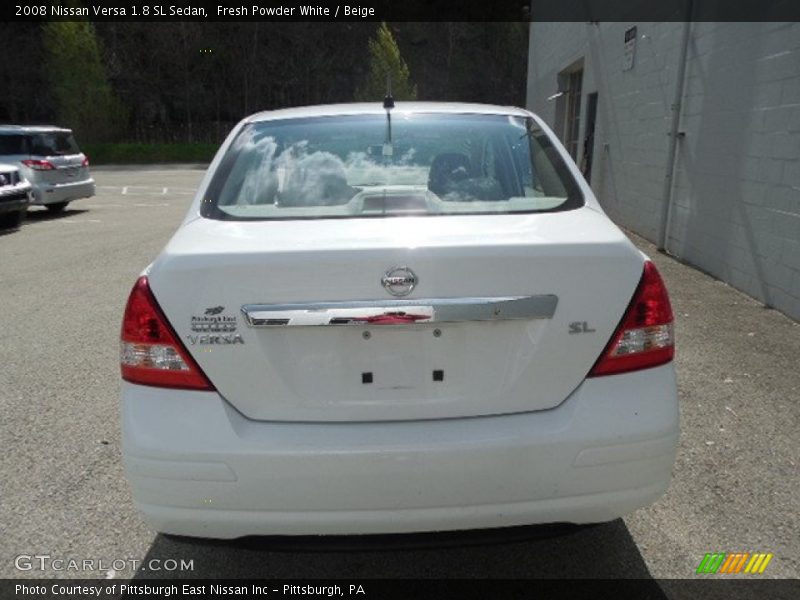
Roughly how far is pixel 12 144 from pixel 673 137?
1143cm

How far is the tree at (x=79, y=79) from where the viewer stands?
1389 inches

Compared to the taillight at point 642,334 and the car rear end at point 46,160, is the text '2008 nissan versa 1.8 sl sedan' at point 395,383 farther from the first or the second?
the car rear end at point 46,160

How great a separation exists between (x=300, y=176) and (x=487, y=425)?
1.30 metres

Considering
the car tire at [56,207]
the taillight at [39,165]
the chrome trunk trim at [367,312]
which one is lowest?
the car tire at [56,207]

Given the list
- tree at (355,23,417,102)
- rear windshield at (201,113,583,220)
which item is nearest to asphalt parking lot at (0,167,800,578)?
rear windshield at (201,113,583,220)

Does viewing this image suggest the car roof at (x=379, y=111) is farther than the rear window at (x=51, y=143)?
No

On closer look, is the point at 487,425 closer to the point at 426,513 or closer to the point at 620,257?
the point at 426,513

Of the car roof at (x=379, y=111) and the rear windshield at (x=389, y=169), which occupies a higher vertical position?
the car roof at (x=379, y=111)

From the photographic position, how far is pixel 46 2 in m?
36.2

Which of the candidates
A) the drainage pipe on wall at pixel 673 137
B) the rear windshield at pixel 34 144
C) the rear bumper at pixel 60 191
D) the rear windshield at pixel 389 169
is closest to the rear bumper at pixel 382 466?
the rear windshield at pixel 389 169

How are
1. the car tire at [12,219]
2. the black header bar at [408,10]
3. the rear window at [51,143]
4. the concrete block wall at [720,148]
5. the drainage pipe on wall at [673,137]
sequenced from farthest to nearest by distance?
the rear window at [51,143]
the car tire at [12,219]
the drainage pipe on wall at [673,137]
the black header bar at [408,10]
the concrete block wall at [720,148]

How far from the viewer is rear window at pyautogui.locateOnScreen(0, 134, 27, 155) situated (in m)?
11.9

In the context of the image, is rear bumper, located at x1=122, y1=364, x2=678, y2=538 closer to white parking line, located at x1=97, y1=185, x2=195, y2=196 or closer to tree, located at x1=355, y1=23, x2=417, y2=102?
white parking line, located at x1=97, y1=185, x2=195, y2=196

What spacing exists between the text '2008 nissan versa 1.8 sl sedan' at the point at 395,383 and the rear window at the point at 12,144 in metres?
12.2
